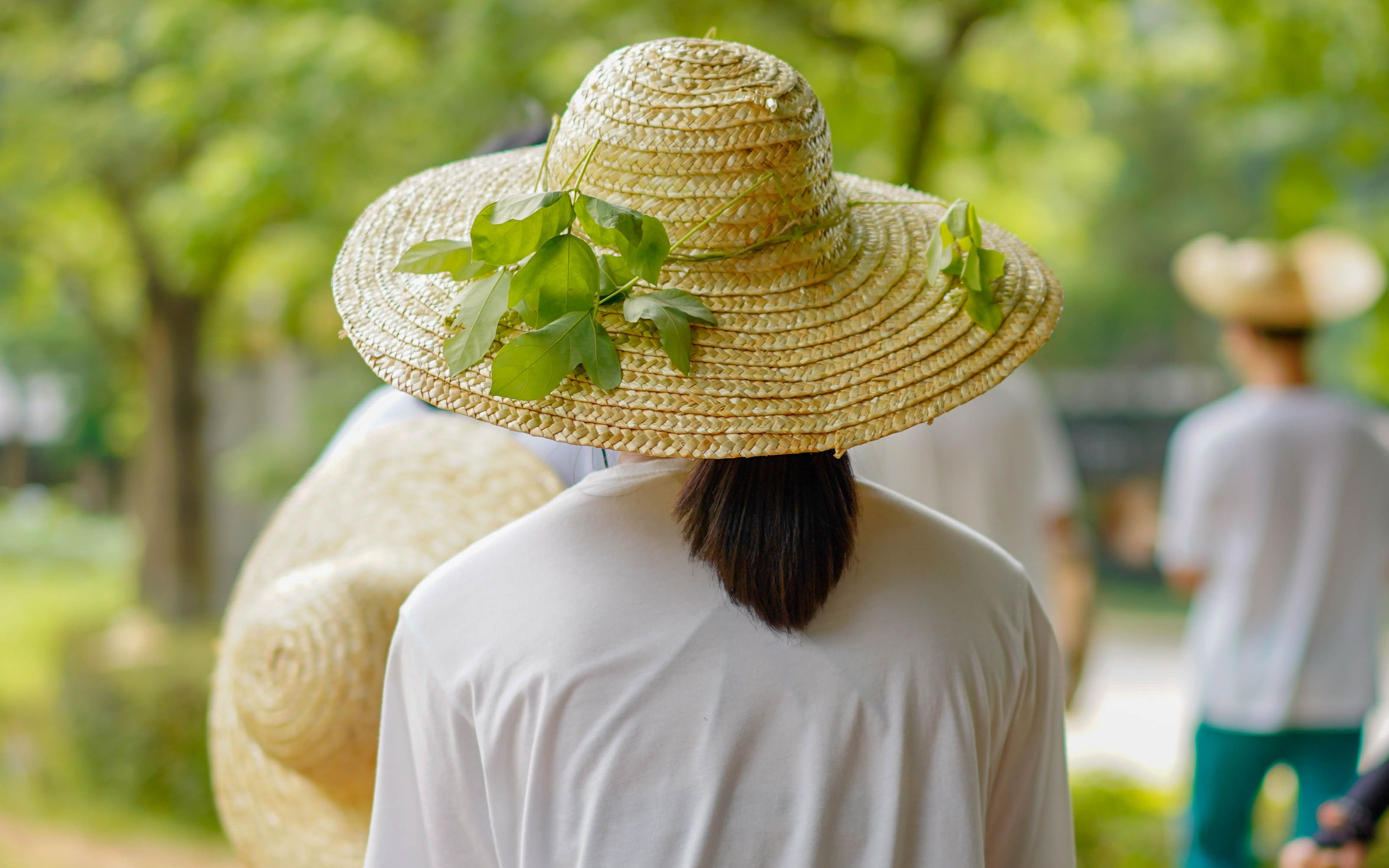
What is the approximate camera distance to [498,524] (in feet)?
5.55

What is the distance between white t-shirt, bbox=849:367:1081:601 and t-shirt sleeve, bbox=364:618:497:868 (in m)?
1.55

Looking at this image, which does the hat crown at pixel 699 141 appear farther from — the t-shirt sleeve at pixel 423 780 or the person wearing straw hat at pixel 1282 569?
the person wearing straw hat at pixel 1282 569

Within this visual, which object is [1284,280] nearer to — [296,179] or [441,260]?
[441,260]

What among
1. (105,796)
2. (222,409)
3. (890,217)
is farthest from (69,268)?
(890,217)

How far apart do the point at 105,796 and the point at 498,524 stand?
516 cm

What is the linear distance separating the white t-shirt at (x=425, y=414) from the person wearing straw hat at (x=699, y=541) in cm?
31

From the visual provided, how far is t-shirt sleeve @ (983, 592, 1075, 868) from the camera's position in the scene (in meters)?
1.22

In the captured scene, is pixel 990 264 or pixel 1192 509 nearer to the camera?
pixel 990 264

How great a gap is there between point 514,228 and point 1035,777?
75cm

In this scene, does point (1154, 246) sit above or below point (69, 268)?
below

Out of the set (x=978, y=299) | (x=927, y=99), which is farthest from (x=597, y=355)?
(x=927, y=99)

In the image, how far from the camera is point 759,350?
1118mm

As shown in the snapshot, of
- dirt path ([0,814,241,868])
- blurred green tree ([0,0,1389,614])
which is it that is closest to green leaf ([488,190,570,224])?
blurred green tree ([0,0,1389,614])

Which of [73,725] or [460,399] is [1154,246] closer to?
[73,725]
